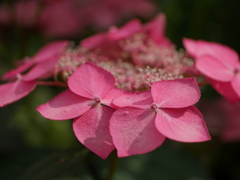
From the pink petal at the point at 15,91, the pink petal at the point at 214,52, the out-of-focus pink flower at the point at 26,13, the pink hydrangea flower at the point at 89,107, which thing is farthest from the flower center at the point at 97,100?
the out-of-focus pink flower at the point at 26,13

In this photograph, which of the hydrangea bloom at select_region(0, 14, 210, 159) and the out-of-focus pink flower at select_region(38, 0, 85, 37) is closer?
the hydrangea bloom at select_region(0, 14, 210, 159)

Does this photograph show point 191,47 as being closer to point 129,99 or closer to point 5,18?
point 129,99

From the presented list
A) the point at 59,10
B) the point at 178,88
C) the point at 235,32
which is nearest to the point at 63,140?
the point at 59,10

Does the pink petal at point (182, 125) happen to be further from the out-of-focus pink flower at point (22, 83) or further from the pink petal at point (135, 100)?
the out-of-focus pink flower at point (22, 83)

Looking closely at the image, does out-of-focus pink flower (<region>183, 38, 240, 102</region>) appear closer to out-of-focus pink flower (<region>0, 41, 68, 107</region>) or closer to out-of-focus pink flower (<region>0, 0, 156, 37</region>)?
out-of-focus pink flower (<region>0, 41, 68, 107</region>)

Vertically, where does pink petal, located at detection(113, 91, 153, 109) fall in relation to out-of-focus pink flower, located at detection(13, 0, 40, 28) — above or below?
above

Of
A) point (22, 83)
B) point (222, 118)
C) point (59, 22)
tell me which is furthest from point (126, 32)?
point (59, 22)

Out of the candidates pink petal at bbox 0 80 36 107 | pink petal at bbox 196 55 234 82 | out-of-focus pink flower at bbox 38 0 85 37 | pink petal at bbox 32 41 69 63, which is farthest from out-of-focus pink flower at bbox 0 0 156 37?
pink petal at bbox 196 55 234 82
